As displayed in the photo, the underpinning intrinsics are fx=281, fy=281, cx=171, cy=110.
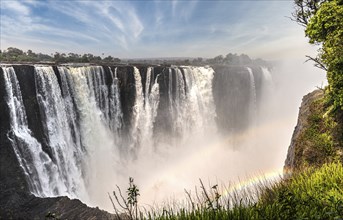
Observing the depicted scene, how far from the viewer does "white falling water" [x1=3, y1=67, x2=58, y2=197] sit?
1775 cm

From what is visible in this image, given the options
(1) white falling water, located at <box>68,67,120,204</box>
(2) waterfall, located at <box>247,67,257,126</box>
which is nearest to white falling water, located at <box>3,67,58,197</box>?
(1) white falling water, located at <box>68,67,120,204</box>

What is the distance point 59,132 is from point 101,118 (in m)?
4.63

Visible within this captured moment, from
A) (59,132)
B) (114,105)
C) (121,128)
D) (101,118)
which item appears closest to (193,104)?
(121,128)

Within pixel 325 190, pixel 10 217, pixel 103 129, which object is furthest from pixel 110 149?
pixel 325 190

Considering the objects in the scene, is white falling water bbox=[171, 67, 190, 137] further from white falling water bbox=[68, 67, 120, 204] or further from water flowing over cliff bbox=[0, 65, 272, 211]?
white falling water bbox=[68, 67, 120, 204]

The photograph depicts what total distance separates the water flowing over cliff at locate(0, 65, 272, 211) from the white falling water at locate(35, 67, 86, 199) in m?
0.07

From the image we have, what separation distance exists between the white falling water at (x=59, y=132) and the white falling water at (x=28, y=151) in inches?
23.1

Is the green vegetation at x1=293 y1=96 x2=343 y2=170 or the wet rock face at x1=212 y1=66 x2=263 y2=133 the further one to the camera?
the wet rock face at x1=212 y1=66 x2=263 y2=133

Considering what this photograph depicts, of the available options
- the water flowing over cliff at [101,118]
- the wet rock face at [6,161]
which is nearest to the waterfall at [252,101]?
the water flowing over cliff at [101,118]

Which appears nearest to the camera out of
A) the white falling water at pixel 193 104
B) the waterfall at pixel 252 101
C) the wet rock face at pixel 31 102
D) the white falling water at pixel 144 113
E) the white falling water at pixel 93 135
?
the wet rock face at pixel 31 102

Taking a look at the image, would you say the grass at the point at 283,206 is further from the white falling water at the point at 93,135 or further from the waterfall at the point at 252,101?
the waterfall at the point at 252,101

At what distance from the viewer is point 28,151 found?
18.2 m

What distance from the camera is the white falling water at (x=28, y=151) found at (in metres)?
17.8

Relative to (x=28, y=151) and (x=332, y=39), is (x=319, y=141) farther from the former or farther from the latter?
(x=28, y=151)
